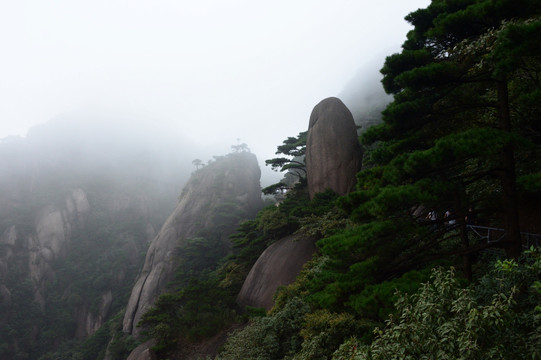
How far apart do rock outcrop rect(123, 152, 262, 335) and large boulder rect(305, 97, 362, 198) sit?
52.3 feet

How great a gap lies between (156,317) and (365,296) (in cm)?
1183

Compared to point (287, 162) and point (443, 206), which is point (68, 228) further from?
point (443, 206)

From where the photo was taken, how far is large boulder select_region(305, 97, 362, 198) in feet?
49.6

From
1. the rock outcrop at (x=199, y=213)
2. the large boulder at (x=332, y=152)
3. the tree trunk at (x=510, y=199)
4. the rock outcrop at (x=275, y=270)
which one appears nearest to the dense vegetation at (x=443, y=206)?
the tree trunk at (x=510, y=199)

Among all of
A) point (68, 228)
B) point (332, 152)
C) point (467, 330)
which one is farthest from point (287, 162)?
point (68, 228)

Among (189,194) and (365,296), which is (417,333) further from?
(189,194)

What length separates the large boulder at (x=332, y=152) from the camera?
1513 centimetres

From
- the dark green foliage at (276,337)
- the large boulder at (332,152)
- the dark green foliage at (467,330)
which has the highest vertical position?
the large boulder at (332,152)

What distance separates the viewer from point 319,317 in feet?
20.4

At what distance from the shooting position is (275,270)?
43.5 ft

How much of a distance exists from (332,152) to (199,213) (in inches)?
819

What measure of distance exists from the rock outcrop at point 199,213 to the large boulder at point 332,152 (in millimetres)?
15929

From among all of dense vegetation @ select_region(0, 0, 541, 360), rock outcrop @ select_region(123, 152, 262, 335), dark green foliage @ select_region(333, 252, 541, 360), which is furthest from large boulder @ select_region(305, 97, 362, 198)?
rock outcrop @ select_region(123, 152, 262, 335)

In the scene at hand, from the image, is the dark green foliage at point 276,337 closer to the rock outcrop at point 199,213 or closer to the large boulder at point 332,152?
the large boulder at point 332,152
